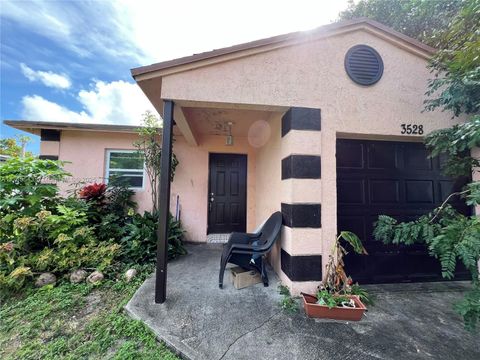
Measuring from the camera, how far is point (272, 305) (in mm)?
2277

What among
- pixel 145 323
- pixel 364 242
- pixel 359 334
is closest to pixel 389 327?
pixel 359 334

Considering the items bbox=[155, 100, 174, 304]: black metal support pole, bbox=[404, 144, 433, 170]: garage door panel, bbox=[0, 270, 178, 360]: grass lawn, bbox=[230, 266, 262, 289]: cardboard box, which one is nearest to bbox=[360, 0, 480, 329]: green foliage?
bbox=[404, 144, 433, 170]: garage door panel

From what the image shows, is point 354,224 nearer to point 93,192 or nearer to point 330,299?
point 330,299

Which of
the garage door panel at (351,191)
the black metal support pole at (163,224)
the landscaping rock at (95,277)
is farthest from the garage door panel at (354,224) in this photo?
the landscaping rock at (95,277)

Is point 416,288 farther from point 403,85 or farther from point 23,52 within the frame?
point 23,52

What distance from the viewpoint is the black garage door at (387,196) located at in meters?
2.87

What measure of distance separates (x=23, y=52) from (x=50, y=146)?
3.97 meters

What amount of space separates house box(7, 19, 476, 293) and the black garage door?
15mm

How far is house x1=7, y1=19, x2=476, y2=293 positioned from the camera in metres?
2.47

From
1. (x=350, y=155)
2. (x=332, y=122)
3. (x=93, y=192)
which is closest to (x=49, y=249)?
(x=93, y=192)

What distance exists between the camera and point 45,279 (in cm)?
271

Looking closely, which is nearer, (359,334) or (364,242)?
(359,334)

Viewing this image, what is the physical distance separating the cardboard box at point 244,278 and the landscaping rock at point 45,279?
252 cm

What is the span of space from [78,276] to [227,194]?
317 centimetres
